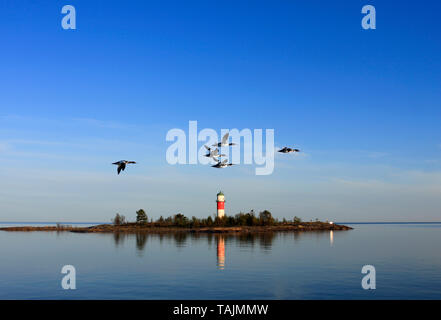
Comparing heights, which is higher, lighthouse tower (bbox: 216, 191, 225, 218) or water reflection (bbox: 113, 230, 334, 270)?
lighthouse tower (bbox: 216, 191, 225, 218)

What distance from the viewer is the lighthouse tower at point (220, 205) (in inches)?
5276

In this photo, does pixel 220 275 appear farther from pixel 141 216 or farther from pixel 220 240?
pixel 141 216

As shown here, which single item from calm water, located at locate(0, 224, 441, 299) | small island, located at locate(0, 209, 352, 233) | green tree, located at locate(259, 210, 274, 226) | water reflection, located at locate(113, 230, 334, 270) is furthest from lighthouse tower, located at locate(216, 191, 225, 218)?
calm water, located at locate(0, 224, 441, 299)

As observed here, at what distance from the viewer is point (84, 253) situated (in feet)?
228

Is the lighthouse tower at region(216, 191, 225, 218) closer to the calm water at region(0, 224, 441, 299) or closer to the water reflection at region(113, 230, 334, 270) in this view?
the water reflection at region(113, 230, 334, 270)

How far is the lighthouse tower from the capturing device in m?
134

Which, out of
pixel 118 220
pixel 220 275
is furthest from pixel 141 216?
pixel 220 275

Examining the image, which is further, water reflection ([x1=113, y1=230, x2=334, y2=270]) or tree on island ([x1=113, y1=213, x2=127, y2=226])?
tree on island ([x1=113, y1=213, x2=127, y2=226])

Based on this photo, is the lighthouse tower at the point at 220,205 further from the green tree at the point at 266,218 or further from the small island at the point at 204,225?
the green tree at the point at 266,218

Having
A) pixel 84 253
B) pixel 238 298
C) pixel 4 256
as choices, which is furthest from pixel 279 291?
pixel 4 256

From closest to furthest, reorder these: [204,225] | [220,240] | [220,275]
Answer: [220,275] → [220,240] → [204,225]

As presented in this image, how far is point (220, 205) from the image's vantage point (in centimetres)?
13450

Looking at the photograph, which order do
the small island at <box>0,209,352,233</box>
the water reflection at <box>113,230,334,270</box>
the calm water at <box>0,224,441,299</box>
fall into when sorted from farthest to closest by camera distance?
the small island at <box>0,209,352,233</box> < the water reflection at <box>113,230,334,270</box> < the calm water at <box>0,224,441,299</box>
